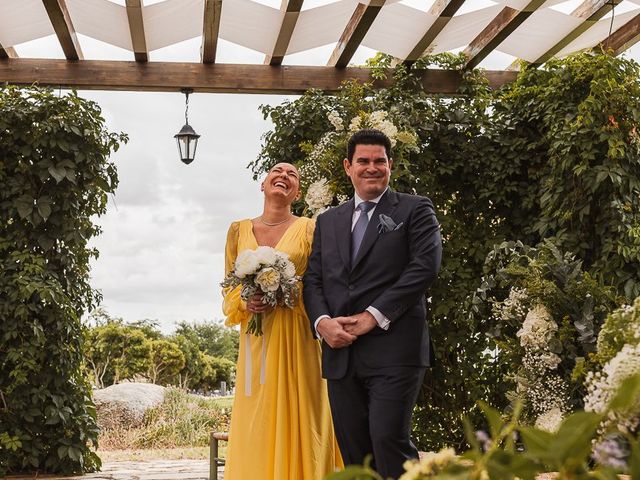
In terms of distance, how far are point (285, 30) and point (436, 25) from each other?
3.34ft

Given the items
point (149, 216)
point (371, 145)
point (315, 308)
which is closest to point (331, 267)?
point (315, 308)

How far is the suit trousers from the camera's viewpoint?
2818 mm

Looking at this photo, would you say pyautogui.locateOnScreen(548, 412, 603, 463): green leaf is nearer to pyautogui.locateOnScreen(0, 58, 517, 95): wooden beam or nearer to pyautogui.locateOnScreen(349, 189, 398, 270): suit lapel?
pyautogui.locateOnScreen(349, 189, 398, 270): suit lapel

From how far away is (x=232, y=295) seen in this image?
3592 mm

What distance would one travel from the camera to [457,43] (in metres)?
6.02

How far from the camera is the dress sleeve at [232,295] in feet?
11.7

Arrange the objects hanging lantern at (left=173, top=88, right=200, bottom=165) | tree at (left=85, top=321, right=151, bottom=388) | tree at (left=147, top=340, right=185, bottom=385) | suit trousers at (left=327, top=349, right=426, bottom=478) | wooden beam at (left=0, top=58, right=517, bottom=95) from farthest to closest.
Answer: tree at (left=147, top=340, right=185, bottom=385) → tree at (left=85, top=321, right=151, bottom=388) → hanging lantern at (left=173, top=88, right=200, bottom=165) → wooden beam at (left=0, top=58, right=517, bottom=95) → suit trousers at (left=327, top=349, right=426, bottom=478)

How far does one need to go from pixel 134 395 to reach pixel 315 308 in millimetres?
6172

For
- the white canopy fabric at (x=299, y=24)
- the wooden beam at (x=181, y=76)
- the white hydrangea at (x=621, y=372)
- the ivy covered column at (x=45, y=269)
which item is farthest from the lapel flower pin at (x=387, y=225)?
the wooden beam at (x=181, y=76)

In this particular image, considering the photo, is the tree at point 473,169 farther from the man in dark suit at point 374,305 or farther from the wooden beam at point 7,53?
the man in dark suit at point 374,305

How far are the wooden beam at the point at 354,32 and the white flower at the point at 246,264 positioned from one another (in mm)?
2351

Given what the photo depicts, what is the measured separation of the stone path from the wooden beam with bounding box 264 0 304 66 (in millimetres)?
3052

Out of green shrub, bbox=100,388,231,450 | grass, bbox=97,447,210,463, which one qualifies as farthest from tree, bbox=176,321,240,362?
grass, bbox=97,447,210,463

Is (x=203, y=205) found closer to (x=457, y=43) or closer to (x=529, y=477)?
(x=457, y=43)
